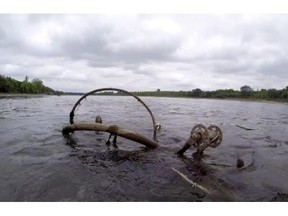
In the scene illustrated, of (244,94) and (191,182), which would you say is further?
(244,94)

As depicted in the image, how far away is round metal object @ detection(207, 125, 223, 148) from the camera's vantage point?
39.1 feet

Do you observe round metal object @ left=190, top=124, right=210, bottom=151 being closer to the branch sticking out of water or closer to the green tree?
the branch sticking out of water

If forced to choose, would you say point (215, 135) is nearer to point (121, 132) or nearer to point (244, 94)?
point (121, 132)

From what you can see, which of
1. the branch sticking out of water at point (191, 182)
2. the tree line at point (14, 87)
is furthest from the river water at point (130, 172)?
the tree line at point (14, 87)

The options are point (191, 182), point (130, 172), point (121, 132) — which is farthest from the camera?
point (121, 132)

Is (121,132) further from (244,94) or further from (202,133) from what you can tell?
(244,94)

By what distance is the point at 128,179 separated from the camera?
33.3 feet

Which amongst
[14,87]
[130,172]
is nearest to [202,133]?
[130,172]

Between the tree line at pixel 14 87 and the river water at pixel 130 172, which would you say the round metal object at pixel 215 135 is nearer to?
the river water at pixel 130 172

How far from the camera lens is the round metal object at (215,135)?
39.1 ft

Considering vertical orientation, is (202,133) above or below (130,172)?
above

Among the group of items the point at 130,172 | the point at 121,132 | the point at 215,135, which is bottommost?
the point at 130,172

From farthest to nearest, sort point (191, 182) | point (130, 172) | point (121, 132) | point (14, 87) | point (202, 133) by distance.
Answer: point (14, 87)
point (121, 132)
point (202, 133)
point (130, 172)
point (191, 182)

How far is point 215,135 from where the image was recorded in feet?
39.5
